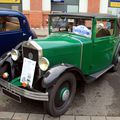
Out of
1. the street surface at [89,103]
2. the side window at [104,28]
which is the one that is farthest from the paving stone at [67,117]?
the side window at [104,28]

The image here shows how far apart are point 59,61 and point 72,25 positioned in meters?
1.18

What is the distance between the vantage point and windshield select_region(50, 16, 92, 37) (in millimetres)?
4453

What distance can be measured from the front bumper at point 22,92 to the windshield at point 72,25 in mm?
1747

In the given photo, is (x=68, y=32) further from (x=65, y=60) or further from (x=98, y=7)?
(x=98, y=7)

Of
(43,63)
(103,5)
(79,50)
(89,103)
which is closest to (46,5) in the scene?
(103,5)

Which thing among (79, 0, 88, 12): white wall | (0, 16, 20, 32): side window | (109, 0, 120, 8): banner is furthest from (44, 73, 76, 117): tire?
(109, 0, 120, 8): banner

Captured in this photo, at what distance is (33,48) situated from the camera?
372 cm

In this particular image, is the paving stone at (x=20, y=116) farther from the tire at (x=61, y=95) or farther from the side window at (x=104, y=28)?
the side window at (x=104, y=28)

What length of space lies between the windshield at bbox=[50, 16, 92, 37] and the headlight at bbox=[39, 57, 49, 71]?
51.6 inches

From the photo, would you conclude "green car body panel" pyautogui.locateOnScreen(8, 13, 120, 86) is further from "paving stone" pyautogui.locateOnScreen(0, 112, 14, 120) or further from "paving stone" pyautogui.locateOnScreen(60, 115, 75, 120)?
"paving stone" pyautogui.locateOnScreen(60, 115, 75, 120)

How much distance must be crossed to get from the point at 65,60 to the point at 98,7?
12.7 m

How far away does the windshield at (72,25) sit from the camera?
4453mm

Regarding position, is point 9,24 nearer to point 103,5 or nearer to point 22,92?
point 22,92

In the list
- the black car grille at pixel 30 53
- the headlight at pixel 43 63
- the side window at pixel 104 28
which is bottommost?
the headlight at pixel 43 63
